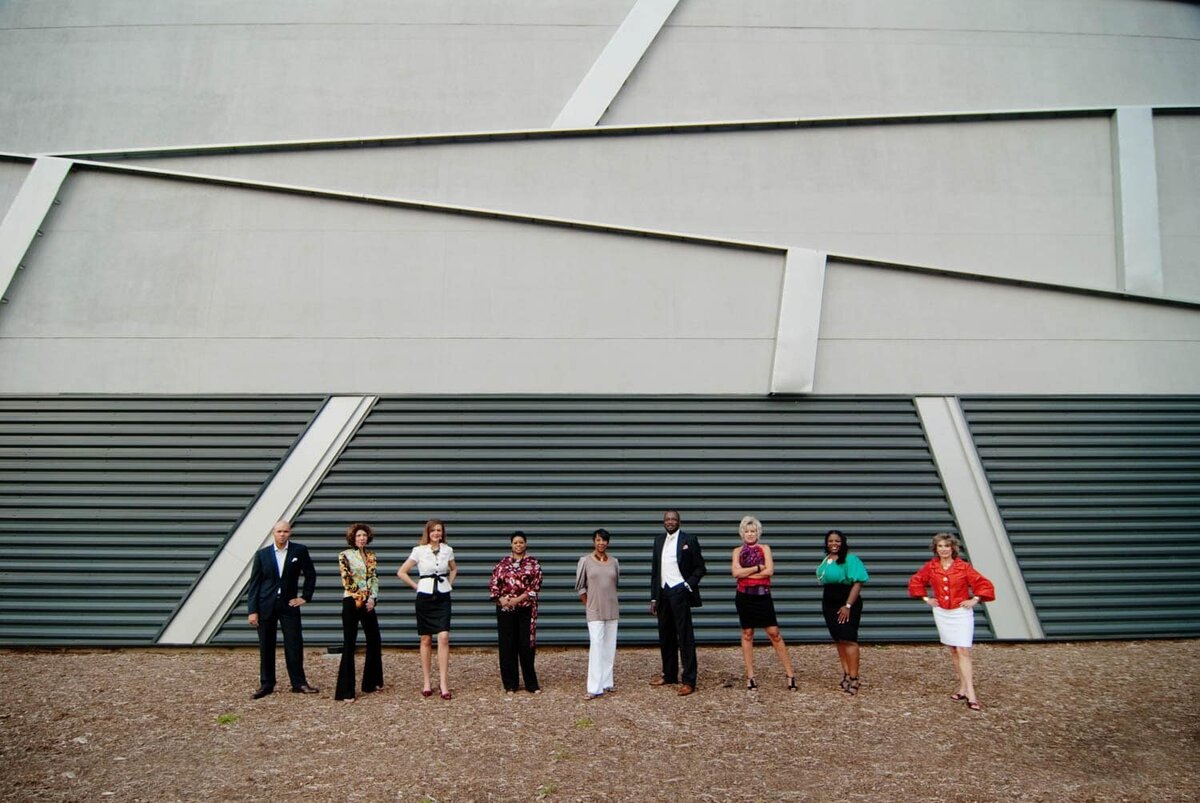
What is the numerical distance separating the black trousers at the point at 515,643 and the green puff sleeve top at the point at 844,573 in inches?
106

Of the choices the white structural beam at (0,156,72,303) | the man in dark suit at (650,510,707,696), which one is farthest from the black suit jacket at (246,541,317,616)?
the white structural beam at (0,156,72,303)

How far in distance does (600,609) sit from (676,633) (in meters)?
0.82

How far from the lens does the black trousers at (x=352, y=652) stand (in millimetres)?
6941

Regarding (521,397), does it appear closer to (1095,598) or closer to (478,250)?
(478,250)

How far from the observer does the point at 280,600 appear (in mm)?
7301

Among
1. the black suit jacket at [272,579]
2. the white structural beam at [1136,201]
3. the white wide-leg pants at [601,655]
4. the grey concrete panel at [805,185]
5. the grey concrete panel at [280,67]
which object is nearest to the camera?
the white wide-leg pants at [601,655]

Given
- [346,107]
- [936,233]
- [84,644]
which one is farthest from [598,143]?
[84,644]

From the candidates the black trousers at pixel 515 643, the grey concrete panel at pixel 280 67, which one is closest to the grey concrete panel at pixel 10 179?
the grey concrete panel at pixel 280 67

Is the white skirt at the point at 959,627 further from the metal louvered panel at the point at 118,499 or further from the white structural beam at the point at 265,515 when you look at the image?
the metal louvered panel at the point at 118,499

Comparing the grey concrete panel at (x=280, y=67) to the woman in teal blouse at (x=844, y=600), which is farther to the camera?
the grey concrete panel at (x=280, y=67)

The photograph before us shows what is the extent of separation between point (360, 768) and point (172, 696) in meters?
2.88

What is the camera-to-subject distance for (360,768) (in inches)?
214

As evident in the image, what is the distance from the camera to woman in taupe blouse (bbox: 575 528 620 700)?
7.10 metres

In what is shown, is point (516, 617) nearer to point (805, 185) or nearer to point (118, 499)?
point (118, 499)
